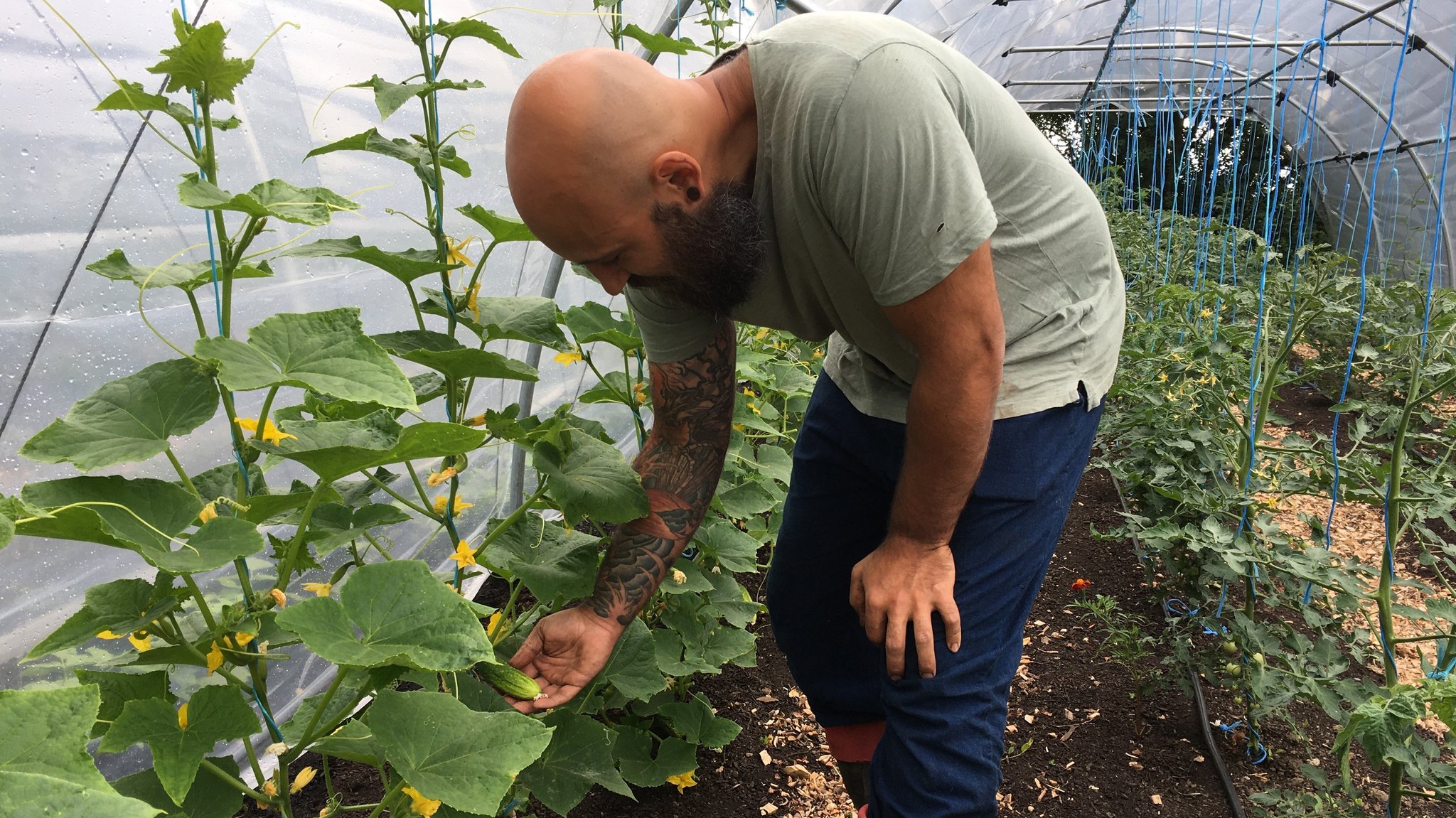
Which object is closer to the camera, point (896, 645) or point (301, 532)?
point (301, 532)

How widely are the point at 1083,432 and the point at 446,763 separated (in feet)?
3.53

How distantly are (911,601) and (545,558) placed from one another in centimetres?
51

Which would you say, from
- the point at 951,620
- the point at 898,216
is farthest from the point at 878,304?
the point at 951,620

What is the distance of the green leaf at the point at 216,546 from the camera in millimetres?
834

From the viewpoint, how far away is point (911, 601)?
1.42 metres

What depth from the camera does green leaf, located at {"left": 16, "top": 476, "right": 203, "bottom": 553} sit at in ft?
2.69

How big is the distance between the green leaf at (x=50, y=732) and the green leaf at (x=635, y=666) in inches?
41.9

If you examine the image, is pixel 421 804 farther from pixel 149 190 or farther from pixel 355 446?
pixel 149 190

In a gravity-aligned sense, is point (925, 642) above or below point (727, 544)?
above

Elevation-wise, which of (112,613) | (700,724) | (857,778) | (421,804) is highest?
(112,613)

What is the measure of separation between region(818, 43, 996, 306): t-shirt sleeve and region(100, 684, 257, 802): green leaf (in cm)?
85

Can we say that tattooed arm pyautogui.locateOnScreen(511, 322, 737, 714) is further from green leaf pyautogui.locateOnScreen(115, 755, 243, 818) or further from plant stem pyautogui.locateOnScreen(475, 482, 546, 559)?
green leaf pyautogui.locateOnScreen(115, 755, 243, 818)

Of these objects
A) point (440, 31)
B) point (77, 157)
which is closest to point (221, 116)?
point (77, 157)

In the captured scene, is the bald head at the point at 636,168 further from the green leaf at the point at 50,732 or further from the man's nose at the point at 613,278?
the green leaf at the point at 50,732
